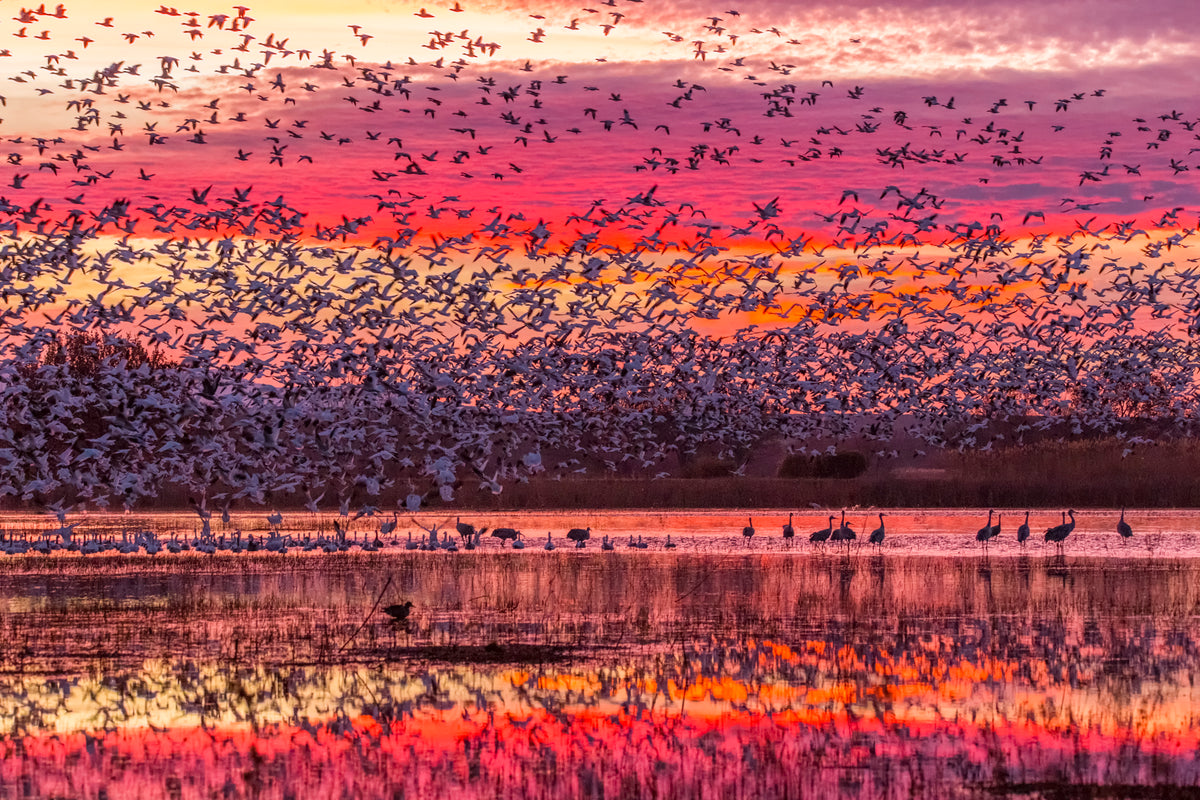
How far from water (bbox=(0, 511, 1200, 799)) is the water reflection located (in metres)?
0.06

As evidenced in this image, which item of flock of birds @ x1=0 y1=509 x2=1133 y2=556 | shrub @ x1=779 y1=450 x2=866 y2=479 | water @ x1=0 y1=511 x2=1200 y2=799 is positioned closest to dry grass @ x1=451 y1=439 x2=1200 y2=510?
shrub @ x1=779 y1=450 x2=866 y2=479

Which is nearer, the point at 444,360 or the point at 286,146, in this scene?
the point at 286,146

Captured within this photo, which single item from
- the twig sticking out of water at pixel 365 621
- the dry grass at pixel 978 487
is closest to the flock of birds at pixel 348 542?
the twig sticking out of water at pixel 365 621

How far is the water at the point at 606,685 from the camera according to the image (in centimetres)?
1549

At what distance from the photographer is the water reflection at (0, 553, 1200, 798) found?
50.9 feet

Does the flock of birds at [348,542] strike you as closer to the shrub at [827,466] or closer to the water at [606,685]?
the water at [606,685]

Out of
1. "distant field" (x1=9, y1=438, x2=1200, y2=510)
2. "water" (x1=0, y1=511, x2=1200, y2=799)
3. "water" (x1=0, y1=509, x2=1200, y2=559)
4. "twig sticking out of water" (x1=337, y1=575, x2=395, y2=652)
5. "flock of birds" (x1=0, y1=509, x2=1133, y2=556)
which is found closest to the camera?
"water" (x1=0, y1=511, x2=1200, y2=799)

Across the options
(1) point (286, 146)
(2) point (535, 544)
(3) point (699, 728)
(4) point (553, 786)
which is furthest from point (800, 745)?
(2) point (535, 544)

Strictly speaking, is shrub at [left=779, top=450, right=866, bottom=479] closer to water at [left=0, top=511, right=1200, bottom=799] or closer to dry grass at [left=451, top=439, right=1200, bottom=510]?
dry grass at [left=451, top=439, right=1200, bottom=510]

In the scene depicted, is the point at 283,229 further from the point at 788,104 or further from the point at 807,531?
the point at 807,531

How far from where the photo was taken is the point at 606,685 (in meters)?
20.2

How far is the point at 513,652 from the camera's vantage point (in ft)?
75.4

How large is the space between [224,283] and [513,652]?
1211 centimetres

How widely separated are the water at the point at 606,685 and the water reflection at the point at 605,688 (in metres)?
0.06
